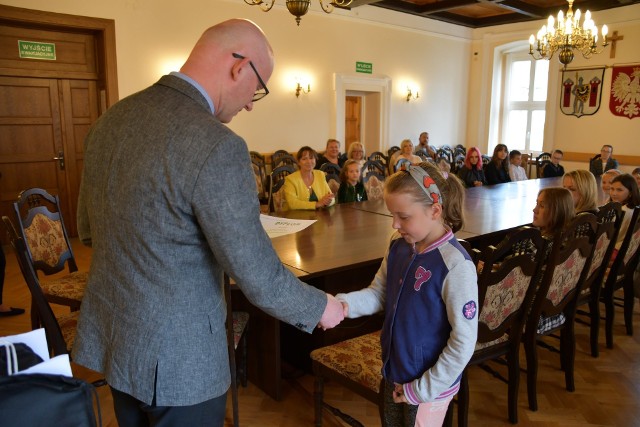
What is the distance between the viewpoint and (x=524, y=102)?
34.4ft

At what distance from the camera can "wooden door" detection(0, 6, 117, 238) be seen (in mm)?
5445

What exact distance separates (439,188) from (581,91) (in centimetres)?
903

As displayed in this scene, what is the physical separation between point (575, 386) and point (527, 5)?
8.01m

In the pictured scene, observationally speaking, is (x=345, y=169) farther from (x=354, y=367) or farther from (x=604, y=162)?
(x=604, y=162)

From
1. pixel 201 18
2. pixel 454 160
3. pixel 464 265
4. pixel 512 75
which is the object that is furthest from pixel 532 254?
pixel 512 75

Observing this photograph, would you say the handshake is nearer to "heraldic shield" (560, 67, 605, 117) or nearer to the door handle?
the door handle

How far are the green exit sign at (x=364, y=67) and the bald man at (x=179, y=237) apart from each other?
7.87m

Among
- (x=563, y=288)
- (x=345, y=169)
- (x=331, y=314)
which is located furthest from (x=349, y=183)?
(x=331, y=314)

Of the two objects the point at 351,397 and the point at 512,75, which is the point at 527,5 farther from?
the point at 351,397

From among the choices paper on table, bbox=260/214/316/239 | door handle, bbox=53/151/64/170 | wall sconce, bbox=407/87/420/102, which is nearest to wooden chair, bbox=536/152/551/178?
wall sconce, bbox=407/87/420/102

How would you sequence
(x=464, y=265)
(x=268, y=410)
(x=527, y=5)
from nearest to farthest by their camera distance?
1. (x=464, y=265)
2. (x=268, y=410)
3. (x=527, y=5)

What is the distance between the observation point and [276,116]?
778cm

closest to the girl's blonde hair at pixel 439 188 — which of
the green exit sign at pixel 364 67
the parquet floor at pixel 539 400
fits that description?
the parquet floor at pixel 539 400

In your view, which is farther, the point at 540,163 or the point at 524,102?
the point at 524,102
